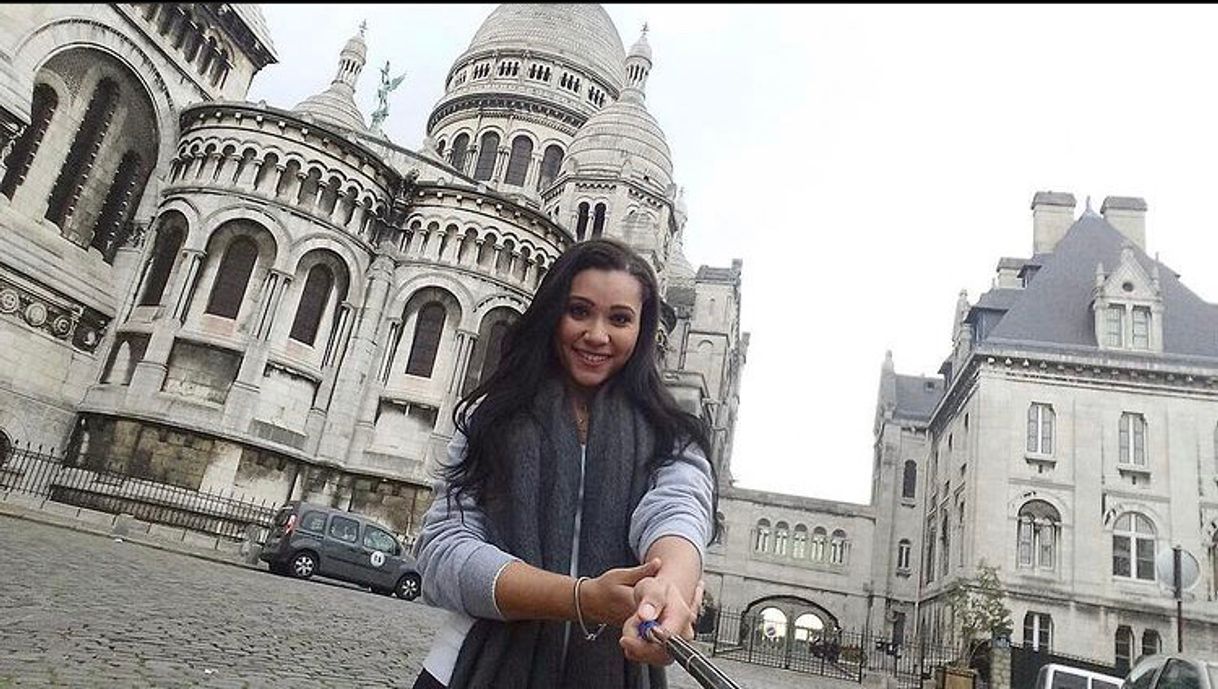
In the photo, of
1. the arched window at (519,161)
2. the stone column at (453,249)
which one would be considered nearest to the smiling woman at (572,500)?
the stone column at (453,249)

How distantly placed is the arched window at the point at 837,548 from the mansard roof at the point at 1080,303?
46.6 feet

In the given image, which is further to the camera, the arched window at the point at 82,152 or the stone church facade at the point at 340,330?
the arched window at the point at 82,152

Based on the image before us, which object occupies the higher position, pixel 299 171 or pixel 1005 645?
pixel 299 171

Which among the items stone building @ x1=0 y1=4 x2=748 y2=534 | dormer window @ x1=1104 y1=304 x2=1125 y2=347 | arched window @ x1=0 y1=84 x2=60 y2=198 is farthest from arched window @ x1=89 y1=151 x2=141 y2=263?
dormer window @ x1=1104 y1=304 x2=1125 y2=347

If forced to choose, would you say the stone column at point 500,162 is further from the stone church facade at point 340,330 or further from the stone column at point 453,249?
the stone column at point 453,249

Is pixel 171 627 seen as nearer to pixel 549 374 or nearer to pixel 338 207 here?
pixel 549 374

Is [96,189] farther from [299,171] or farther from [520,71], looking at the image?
[520,71]

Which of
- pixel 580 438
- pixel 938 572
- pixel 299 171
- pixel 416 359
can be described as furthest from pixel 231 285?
pixel 938 572

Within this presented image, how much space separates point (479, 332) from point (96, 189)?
490 inches

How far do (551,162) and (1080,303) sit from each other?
27.9 m

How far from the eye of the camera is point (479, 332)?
1108 inches

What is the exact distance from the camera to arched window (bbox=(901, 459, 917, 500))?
4125cm

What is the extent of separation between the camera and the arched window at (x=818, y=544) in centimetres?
3975

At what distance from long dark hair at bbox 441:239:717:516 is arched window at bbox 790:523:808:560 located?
39.8 metres
